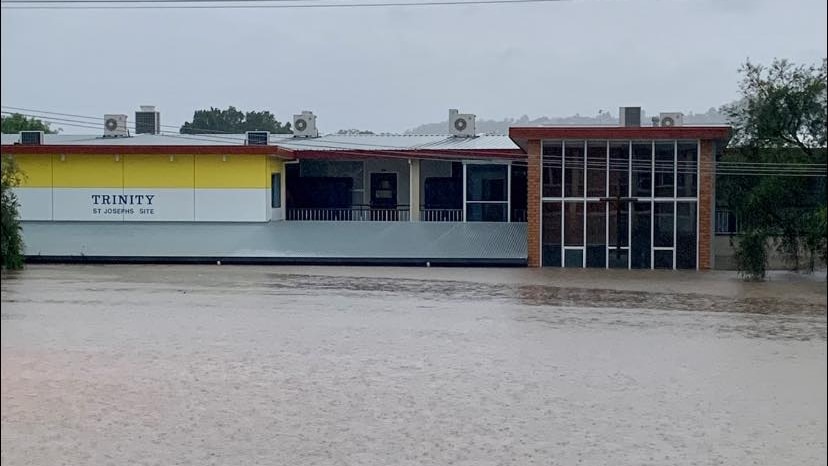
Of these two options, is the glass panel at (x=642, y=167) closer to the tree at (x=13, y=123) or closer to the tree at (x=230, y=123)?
the tree at (x=230, y=123)

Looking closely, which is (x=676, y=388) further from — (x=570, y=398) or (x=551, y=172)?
(x=551, y=172)

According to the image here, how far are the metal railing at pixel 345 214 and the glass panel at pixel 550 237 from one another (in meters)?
5.99

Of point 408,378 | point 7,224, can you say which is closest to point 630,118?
point 408,378

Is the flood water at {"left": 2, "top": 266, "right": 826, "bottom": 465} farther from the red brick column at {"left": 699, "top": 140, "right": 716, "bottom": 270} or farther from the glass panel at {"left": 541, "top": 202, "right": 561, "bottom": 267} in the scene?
the glass panel at {"left": 541, "top": 202, "right": 561, "bottom": 267}

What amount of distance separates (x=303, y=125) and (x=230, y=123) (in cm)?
644

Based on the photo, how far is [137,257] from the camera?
23531 mm

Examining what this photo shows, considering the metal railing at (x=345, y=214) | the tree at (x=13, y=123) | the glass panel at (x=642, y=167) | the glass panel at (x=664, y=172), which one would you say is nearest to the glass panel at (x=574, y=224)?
the glass panel at (x=642, y=167)

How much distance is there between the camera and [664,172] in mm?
23750

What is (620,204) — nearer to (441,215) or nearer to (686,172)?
(686,172)

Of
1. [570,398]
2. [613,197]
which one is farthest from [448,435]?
[613,197]

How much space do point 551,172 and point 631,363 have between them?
1331cm

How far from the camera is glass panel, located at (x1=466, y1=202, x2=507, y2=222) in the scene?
2775cm

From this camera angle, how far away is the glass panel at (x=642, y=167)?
77.6 ft

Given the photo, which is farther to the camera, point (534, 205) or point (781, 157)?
point (534, 205)
